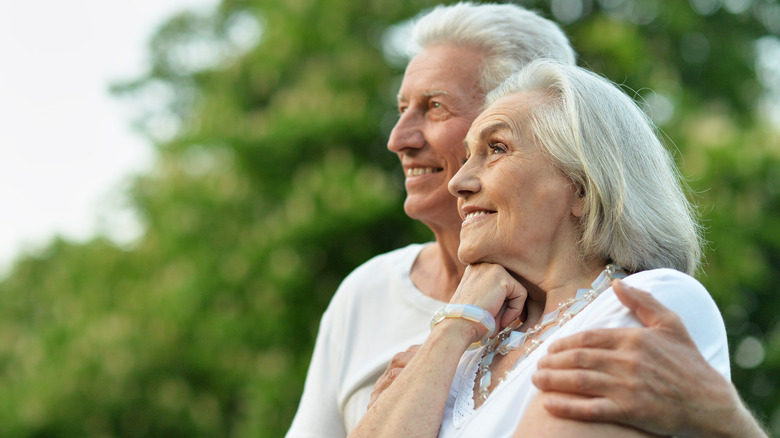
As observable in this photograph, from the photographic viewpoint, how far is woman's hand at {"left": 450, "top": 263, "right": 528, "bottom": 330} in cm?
204

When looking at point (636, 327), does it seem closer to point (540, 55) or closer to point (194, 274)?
point (540, 55)

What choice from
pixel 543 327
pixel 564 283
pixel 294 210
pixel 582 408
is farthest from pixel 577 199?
pixel 294 210

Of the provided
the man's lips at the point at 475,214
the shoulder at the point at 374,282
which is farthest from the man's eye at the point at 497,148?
the shoulder at the point at 374,282

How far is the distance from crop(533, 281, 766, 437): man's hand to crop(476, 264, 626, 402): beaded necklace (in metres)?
0.32

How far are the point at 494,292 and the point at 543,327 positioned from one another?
5.9 inches

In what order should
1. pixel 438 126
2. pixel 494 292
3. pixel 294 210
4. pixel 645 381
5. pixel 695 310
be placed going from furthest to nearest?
pixel 294 210
pixel 438 126
pixel 494 292
pixel 695 310
pixel 645 381

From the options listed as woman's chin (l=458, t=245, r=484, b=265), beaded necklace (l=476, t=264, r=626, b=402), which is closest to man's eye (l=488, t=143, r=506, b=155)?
woman's chin (l=458, t=245, r=484, b=265)

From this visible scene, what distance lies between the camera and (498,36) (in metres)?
2.69

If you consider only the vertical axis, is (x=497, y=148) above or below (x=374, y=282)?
above

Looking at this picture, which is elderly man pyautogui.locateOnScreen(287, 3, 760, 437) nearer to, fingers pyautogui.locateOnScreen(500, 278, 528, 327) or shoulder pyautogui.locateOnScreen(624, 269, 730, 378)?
fingers pyautogui.locateOnScreen(500, 278, 528, 327)

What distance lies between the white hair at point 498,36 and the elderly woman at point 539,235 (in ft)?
1.63

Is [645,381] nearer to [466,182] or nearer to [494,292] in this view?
[494,292]

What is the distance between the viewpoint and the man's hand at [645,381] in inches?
60.2

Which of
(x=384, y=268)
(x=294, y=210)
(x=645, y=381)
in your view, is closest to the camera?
(x=645, y=381)
